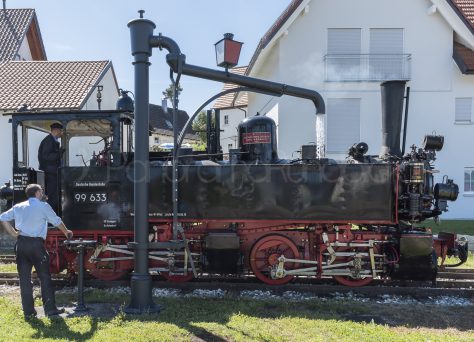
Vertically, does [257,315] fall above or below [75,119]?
below

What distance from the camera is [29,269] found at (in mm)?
5297

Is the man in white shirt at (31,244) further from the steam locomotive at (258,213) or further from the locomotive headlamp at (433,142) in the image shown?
the locomotive headlamp at (433,142)

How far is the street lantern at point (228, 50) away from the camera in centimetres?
564

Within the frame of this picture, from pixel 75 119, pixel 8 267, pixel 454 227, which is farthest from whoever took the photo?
pixel 454 227

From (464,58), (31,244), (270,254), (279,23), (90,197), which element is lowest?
(270,254)

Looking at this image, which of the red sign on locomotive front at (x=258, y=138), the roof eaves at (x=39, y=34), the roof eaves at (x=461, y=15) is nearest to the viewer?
the red sign on locomotive front at (x=258, y=138)

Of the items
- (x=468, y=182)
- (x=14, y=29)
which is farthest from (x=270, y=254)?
(x=14, y=29)

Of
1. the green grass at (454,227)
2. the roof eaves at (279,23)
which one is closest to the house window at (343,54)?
the roof eaves at (279,23)

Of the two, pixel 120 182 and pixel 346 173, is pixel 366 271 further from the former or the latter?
pixel 120 182

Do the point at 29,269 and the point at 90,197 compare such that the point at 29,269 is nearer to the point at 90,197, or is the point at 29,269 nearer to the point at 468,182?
the point at 90,197

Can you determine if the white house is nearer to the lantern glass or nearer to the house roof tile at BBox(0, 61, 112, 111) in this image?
the house roof tile at BBox(0, 61, 112, 111)

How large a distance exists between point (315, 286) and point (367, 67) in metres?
11.8

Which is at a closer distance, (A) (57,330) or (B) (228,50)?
(A) (57,330)

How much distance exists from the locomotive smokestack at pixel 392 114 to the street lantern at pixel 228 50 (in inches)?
108
